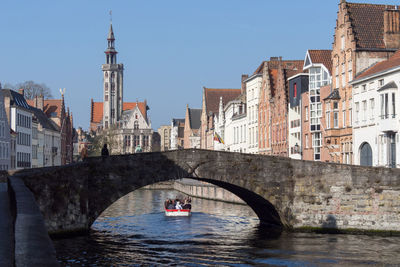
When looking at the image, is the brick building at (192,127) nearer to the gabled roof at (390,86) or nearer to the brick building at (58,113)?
the brick building at (58,113)

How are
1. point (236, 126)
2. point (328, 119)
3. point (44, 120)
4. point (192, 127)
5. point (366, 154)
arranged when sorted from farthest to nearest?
point (192, 127)
point (44, 120)
point (236, 126)
point (328, 119)
point (366, 154)

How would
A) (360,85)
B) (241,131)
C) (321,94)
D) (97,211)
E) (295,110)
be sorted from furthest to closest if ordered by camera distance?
(241,131)
(295,110)
(321,94)
(360,85)
(97,211)

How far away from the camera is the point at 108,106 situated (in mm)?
176000

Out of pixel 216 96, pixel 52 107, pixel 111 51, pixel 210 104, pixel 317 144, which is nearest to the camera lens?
pixel 317 144

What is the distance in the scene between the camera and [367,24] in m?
44.7

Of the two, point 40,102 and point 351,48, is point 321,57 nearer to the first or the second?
point 351,48

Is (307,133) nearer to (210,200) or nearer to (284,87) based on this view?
(284,87)

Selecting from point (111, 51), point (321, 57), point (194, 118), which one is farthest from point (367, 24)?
point (111, 51)

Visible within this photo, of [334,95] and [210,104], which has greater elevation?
[210,104]

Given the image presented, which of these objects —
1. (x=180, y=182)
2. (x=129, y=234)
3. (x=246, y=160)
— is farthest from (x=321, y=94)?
(x=180, y=182)

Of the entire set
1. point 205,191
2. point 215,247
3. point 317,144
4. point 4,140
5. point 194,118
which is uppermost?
point 194,118

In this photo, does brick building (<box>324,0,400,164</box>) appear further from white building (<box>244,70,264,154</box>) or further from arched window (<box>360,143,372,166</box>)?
white building (<box>244,70,264,154</box>)

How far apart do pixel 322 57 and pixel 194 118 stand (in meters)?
82.8

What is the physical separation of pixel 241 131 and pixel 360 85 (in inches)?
1402
